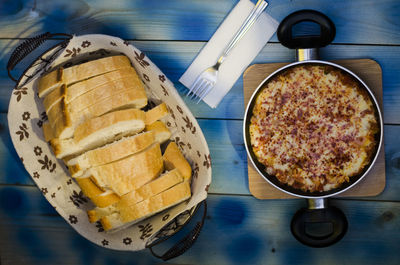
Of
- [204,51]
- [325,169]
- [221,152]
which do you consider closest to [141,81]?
[204,51]

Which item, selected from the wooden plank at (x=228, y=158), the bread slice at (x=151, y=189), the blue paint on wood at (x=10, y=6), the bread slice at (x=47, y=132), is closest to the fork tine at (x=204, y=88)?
the wooden plank at (x=228, y=158)

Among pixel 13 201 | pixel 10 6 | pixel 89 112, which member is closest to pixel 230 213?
pixel 89 112

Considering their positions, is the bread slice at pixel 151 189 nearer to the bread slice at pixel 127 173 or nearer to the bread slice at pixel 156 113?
the bread slice at pixel 127 173

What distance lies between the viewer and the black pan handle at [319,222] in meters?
1.19

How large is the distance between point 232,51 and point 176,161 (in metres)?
0.48

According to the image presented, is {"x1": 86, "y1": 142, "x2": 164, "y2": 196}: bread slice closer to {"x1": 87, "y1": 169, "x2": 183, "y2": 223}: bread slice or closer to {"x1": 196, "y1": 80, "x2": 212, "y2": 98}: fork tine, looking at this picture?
{"x1": 87, "y1": 169, "x2": 183, "y2": 223}: bread slice

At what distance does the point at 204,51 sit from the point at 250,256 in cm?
86

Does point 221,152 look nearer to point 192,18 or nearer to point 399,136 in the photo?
point 192,18

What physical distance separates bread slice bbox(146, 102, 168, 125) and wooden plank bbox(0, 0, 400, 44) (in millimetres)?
323

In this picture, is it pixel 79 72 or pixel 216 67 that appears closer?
pixel 79 72

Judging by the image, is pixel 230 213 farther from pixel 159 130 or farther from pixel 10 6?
pixel 10 6

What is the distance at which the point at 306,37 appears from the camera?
1205 millimetres

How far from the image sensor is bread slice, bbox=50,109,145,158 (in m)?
1.11

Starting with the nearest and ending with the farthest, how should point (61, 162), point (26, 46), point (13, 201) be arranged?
point (26, 46), point (61, 162), point (13, 201)
